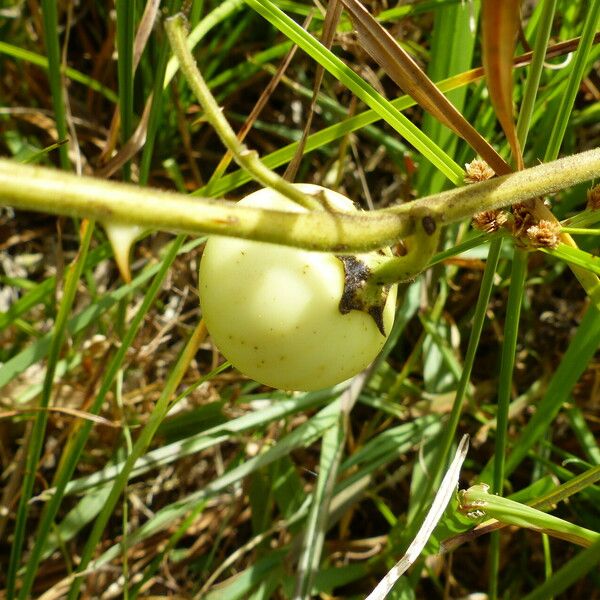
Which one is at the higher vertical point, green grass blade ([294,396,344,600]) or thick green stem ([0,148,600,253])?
thick green stem ([0,148,600,253])

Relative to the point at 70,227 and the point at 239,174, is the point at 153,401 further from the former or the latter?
the point at 239,174

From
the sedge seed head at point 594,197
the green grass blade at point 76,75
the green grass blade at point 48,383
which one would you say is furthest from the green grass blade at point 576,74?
the green grass blade at point 76,75

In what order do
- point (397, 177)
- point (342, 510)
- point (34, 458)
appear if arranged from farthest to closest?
point (397, 177)
point (342, 510)
point (34, 458)

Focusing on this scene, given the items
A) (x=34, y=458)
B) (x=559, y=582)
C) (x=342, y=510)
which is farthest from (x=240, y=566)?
(x=559, y=582)

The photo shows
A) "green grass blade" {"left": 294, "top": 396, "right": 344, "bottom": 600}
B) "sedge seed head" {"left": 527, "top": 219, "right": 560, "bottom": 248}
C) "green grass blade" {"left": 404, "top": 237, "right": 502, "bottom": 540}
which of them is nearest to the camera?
"sedge seed head" {"left": 527, "top": 219, "right": 560, "bottom": 248}

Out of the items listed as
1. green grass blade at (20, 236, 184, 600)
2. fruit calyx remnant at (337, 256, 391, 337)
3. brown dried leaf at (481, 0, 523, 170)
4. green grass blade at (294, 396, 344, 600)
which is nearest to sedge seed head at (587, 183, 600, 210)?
brown dried leaf at (481, 0, 523, 170)

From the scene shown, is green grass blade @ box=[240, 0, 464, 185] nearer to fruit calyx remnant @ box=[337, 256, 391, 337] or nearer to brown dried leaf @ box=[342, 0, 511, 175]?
brown dried leaf @ box=[342, 0, 511, 175]

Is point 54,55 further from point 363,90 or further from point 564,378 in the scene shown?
point 564,378
